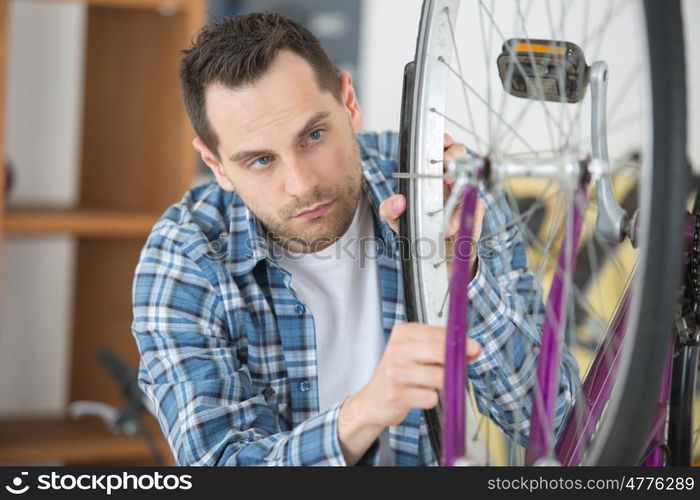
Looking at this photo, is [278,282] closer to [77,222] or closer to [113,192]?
[77,222]

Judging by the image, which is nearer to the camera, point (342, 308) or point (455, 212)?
point (455, 212)

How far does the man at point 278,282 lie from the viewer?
1121 mm

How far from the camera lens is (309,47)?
3.95 feet

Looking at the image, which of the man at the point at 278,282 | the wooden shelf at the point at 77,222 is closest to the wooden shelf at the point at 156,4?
the wooden shelf at the point at 77,222

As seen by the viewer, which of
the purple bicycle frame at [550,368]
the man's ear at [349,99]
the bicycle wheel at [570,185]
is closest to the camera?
the bicycle wheel at [570,185]

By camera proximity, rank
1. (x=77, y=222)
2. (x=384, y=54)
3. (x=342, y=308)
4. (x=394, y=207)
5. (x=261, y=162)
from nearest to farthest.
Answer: (x=394, y=207) → (x=261, y=162) → (x=342, y=308) → (x=77, y=222) → (x=384, y=54)

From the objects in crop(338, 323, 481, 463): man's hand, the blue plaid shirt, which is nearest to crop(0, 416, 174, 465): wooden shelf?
the blue plaid shirt

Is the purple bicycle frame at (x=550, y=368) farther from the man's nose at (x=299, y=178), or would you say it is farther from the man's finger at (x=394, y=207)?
the man's nose at (x=299, y=178)

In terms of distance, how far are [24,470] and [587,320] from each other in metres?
1.72

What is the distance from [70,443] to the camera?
6.75 feet

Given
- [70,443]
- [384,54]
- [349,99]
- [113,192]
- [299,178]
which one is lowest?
[70,443]

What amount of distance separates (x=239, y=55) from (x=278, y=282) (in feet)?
1.00

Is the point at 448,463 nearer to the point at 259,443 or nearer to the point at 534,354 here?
the point at 259,443

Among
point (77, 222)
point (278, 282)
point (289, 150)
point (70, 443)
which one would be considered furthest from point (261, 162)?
point (70, 443)
